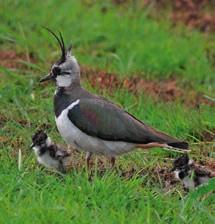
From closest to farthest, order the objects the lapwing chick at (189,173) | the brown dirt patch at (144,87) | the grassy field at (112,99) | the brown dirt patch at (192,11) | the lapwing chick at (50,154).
→ 1. the grassy field at (112,99)
2. the lapwing chick at (189,173)
3. the lapwing chick at (50,154)
4. the brown dirt patch at (144,87)
5. the brown dirt patch at (192,11)

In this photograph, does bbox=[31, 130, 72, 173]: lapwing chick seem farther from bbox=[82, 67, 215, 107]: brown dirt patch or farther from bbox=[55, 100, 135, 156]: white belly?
bbox=[82, 67, 215, 107]: brown dirt patch

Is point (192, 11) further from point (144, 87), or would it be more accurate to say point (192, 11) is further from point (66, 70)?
point (66, 70)

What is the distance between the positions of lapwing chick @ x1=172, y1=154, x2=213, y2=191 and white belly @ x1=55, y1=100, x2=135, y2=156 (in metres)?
0.44

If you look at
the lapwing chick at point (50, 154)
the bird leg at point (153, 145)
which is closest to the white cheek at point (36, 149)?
the lapwing chick at point (50, 154)

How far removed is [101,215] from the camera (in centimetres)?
693

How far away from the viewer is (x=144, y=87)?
10898 mm

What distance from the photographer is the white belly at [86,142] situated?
26.2 ft

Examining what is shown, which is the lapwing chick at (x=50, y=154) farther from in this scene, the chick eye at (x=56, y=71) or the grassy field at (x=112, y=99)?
the chick eye at (x=56, y=71)

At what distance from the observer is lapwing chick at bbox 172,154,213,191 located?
7.68 meters

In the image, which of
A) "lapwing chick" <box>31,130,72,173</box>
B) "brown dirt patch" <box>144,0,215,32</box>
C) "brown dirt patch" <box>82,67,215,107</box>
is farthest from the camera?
"brown dirt patch" <box>144,0,215,32</box>

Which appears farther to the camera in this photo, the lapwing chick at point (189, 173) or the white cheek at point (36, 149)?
the white cheek at point (36, 149)

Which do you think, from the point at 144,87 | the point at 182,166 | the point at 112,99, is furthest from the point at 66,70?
the point at 144,87

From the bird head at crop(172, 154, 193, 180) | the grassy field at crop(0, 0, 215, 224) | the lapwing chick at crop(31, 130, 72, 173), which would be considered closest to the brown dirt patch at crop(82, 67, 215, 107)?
the grassy field at crop(0, 0, 215, 224)

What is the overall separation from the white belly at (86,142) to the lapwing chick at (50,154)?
0.12 m
